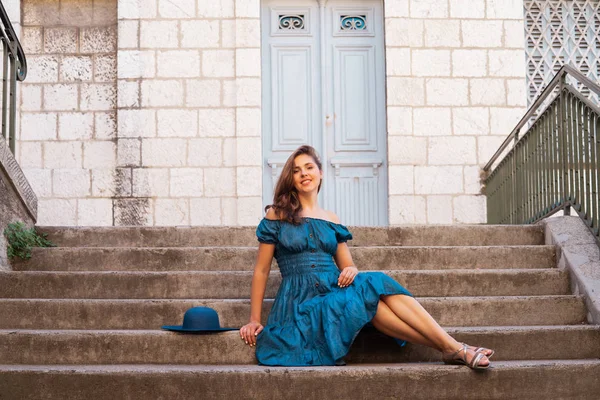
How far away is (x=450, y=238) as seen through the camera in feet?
18.8

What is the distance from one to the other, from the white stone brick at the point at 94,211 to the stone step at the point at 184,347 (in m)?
4.13

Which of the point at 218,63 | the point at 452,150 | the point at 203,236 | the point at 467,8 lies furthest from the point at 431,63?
the point at 203,236

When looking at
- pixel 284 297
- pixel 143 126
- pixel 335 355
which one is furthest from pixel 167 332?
pixel 143 126

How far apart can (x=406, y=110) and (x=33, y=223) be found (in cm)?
412

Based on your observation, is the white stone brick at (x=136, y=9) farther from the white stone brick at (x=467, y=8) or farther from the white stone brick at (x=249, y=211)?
the white stone brick at (x=467, y=8)

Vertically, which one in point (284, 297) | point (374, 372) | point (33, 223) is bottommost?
point (374, 372)

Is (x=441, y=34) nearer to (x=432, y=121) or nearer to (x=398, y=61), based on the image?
(x=398, y=61)

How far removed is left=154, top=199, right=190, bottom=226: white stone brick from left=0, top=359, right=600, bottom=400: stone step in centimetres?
444

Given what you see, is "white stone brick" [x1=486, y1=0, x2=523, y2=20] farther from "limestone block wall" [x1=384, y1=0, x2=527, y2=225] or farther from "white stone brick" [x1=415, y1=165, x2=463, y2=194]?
"white stone brick" [x1=415, y1=165, x2=463, y2=194]

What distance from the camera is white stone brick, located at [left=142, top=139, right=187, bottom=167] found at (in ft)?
27.7

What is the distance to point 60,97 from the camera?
8617 millimetres

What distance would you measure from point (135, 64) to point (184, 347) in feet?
16.0

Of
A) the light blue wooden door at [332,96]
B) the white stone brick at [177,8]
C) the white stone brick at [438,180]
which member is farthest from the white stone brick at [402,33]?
the white stone brick at [177,8]

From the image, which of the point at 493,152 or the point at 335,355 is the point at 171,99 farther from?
the point at 335,355
